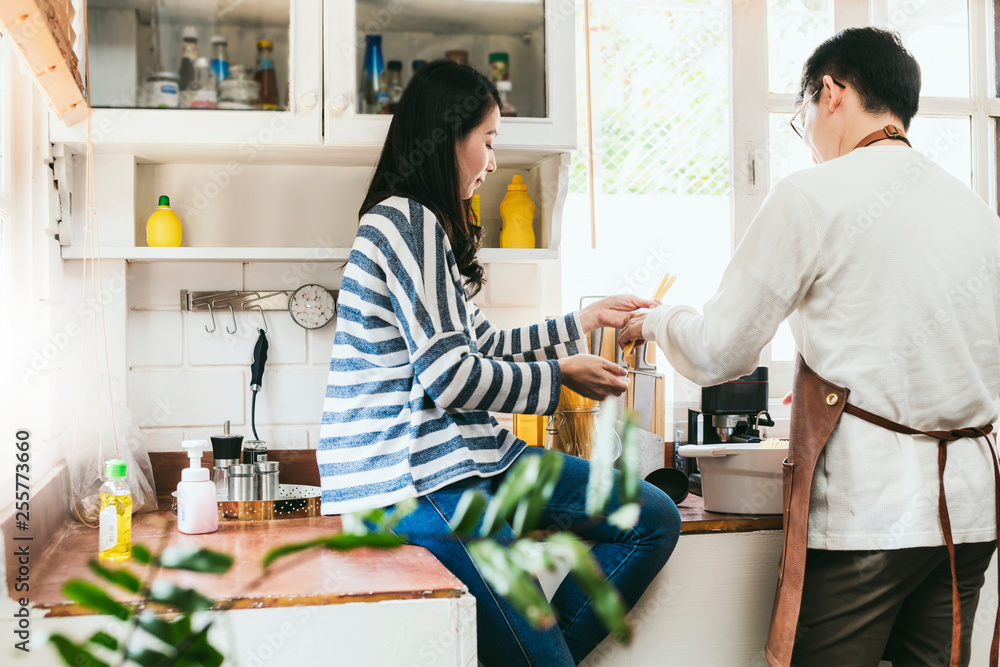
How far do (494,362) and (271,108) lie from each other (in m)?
0.72

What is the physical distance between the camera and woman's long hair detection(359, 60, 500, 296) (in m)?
1.43

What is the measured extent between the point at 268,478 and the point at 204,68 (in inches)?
34.0

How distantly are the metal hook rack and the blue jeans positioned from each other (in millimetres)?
763

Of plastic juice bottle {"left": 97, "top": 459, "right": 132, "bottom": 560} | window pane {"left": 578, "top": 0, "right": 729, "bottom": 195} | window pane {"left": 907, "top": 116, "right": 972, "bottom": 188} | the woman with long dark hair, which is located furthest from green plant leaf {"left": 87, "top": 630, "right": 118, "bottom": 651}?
window pane {"left": 907, "top": 116, "right": 972, "bottom": 188}

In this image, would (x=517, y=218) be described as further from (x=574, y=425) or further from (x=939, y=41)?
(x=939, y=41)

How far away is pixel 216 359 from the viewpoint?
A: 1.88 metres

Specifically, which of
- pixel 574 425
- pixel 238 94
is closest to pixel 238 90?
pixel 238 94

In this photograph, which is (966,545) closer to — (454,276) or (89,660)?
(454,276)

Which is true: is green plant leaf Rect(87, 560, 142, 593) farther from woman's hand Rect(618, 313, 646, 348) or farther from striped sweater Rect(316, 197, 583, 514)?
woman's hand Rect(618, 313, 646, 348)

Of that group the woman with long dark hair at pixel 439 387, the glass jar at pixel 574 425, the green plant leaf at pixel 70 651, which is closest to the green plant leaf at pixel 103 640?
the green plant leaf at pixel 70 651

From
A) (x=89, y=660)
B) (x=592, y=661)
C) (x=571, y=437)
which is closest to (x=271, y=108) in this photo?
(x=571, y=437)

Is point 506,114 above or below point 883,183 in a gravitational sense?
above

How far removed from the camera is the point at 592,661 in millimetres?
1487

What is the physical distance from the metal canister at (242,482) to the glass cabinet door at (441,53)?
28.2 inches
